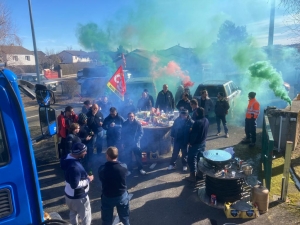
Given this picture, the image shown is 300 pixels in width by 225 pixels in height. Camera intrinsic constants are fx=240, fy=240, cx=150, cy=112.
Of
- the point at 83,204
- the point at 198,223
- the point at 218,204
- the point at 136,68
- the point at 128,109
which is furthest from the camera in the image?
the point at 136,68

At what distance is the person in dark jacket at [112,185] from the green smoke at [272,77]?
25.4 ft

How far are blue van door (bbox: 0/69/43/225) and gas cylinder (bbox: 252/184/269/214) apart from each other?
4107 millimetres

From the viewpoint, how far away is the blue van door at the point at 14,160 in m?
2.61

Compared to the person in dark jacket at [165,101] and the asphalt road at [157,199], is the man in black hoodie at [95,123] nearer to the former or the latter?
the asphalt road at [157,199]

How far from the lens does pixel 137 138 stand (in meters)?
6.67

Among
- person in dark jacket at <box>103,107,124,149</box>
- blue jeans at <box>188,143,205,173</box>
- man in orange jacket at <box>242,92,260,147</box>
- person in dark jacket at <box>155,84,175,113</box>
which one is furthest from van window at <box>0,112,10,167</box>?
person in dark jacket at <box>155,84,175,113</box>

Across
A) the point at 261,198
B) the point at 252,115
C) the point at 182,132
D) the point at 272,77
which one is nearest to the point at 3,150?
the point at 261,198

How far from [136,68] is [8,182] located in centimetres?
2675

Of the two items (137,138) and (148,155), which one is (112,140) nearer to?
(137,138)

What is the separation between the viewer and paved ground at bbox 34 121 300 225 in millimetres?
4746

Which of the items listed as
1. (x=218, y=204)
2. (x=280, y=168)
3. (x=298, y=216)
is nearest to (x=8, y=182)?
(x=218, y=204)

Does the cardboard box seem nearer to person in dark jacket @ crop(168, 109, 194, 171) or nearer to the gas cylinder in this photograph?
the gas cylinder

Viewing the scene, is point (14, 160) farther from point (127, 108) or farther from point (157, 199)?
point (127, 108)

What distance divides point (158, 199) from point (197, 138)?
69.6 inches
